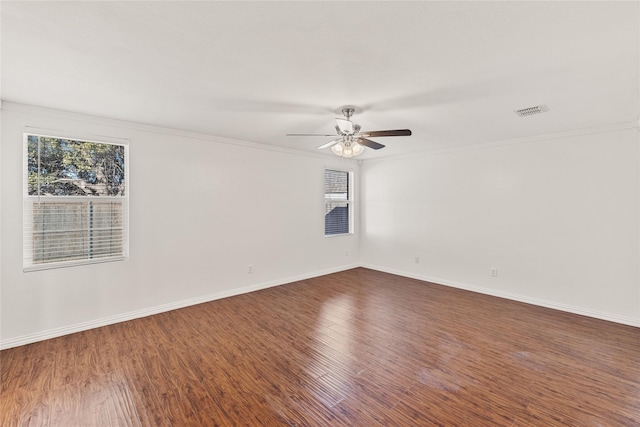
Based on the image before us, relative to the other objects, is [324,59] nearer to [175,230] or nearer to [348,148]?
[348,148]

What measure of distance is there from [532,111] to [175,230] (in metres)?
4.54

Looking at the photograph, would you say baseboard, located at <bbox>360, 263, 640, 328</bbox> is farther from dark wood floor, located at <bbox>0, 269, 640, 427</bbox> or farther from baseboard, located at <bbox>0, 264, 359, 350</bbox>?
baseboard, located at <bbox>0, 264, 359, 350</bbox>

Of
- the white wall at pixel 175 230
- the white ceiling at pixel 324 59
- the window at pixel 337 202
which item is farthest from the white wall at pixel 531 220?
the white wall at pixel 175 230

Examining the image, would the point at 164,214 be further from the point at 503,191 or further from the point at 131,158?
the point at 503,191

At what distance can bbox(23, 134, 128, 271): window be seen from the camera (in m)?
2.97

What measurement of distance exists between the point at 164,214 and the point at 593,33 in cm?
439

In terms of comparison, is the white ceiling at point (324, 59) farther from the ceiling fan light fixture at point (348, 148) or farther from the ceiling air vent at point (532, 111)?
the ceiling fan light fixture at point (348, 148)

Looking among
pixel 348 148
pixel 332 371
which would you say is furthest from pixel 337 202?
pixel 332 371

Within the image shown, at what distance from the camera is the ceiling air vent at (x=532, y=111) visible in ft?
9.52

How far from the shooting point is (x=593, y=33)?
167 cm

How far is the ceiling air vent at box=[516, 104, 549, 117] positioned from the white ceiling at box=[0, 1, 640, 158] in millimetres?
110

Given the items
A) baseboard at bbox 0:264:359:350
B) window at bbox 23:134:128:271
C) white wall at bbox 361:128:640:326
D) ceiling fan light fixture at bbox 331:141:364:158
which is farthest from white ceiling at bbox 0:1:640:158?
baseboard at bbox 0:264:359:350

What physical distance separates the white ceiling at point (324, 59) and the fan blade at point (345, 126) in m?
0.18

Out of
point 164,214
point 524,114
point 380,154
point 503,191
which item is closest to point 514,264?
point 503,191
